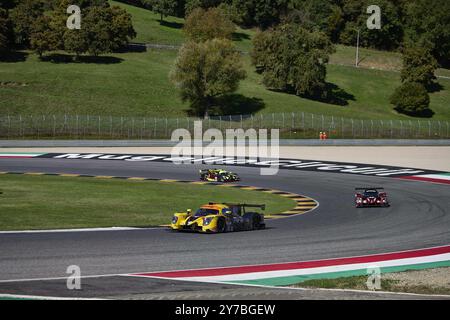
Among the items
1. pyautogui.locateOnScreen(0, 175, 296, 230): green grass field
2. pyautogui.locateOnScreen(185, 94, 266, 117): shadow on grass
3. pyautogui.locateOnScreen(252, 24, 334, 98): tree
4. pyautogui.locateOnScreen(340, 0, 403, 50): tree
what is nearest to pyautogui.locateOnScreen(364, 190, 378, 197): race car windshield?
pyautogui.locateOnScreen(0, 175, 296, 230): green grass field

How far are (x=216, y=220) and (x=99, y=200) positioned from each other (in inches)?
441

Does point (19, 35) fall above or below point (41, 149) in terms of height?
above

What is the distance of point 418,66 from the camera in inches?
4862

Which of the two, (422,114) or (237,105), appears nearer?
(237,105)

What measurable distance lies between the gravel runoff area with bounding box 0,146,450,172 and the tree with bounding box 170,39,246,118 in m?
26.6

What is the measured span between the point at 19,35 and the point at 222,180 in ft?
256

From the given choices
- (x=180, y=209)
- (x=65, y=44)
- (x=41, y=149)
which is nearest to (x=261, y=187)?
(x=180, y=209)

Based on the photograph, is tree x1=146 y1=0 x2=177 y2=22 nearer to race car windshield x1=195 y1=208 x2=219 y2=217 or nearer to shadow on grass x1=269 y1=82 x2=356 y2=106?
shadow on grass x1=269 y1=82 x2=356 y2=106

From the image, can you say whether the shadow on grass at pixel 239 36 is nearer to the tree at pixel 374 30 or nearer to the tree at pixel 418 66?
the tree at pixel 374 30

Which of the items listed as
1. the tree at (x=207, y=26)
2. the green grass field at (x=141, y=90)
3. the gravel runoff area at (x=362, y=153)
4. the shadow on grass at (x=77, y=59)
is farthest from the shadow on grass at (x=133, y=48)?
the gravel runoff area at (x=362, y=153)

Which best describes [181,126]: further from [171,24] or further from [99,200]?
[171,24]

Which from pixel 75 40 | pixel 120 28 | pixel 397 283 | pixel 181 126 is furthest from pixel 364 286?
pixel 120 28
